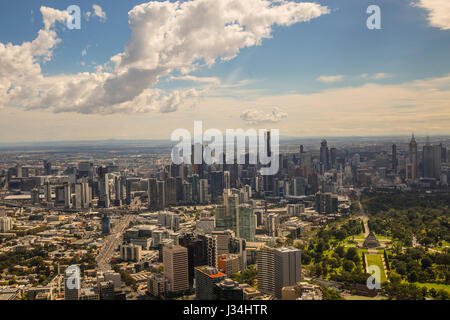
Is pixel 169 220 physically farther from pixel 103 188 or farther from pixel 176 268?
pixel 176 268

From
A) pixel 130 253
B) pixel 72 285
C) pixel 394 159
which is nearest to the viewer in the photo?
pixel 72 285

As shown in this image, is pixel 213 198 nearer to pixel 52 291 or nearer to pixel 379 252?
pixel 379 252

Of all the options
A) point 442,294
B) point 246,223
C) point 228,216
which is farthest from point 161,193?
point 442,294

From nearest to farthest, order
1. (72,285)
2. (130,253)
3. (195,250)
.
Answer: (72,285) → (195,250) → (130,253)

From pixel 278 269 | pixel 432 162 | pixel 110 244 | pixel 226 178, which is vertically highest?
pixel 432 162

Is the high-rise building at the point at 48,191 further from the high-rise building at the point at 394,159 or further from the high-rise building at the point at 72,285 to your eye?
the high-rise building at the point at 394,159

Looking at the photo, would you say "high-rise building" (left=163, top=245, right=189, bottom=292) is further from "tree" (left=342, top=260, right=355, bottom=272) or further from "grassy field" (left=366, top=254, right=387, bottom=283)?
"grassy field" (left=366, top=254, right=387, bottom=283)

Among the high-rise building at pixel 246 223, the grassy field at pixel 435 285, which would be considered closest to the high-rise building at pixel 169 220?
→ the high-rise building at pixel 246 223
